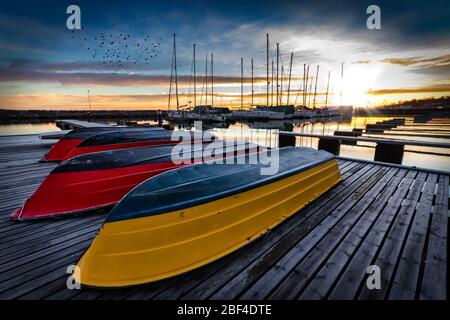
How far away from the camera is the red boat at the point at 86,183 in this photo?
388 cm

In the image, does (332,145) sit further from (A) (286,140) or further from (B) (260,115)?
(B) (260,115)

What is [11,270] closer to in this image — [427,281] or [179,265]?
[179,265]

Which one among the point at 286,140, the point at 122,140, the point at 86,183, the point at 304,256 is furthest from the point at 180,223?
the point at 286,140

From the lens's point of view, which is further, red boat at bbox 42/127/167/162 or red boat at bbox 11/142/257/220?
red boat at bbox 42/127/167/162

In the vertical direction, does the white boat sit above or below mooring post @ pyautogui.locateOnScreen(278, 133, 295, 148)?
above

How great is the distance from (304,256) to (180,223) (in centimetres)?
161

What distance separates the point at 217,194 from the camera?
270 cm

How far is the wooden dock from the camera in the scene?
2.28 meters

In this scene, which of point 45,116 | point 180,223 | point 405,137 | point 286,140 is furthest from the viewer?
point 45,116

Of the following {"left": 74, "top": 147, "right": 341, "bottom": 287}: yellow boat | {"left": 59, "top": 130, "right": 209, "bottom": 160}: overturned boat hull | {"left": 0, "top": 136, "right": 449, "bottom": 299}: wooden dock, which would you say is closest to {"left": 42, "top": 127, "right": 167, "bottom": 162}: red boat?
{"left": 59, "top": 130, "right": 209, "bottom": 160}: overturned boat hull

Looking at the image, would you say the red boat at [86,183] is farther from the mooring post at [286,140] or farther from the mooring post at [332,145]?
the mooring post at [332,145]

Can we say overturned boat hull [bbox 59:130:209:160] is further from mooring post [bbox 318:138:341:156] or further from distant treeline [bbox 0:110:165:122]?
distant treeline [bbox 0:110:165:122]

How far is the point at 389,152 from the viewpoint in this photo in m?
7.36

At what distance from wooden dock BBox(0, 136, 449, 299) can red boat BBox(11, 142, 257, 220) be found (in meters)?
0.24
